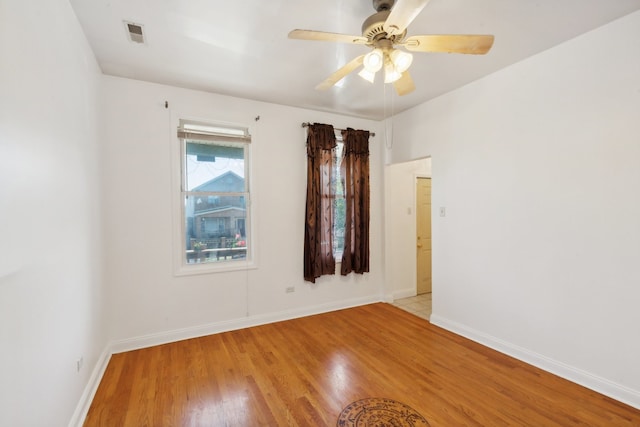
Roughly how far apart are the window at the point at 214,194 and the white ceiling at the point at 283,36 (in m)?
0.55

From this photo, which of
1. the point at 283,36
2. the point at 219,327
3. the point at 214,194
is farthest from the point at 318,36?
the point at 219,327

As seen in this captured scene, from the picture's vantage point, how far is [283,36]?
2326 mm

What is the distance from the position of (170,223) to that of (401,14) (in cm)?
294

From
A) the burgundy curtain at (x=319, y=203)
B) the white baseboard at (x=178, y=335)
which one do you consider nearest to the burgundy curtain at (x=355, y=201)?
the burgundy curtain at (x=319, y=203)

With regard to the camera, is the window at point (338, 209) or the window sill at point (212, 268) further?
the window at point (338, 209)

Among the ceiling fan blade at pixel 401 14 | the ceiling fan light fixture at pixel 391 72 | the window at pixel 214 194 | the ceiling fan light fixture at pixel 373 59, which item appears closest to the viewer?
the ceiling fan blade at pixel 401 14

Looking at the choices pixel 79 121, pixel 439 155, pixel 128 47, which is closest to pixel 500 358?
pixel 439 155

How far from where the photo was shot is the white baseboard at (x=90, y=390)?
1925mm

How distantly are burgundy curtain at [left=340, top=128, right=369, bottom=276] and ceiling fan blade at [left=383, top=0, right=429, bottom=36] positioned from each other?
2.55m

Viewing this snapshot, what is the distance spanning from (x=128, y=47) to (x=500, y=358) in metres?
4.43

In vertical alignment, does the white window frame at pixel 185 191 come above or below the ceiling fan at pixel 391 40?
below

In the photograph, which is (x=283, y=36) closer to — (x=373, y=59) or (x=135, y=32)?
(x=373, y=59)

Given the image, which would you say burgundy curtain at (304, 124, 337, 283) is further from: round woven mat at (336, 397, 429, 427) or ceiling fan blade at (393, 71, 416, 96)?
round woven mat at (336, 397, 429, 427)

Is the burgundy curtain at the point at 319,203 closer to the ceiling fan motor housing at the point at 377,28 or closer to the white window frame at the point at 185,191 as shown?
the white window frame at the point at 185,191
